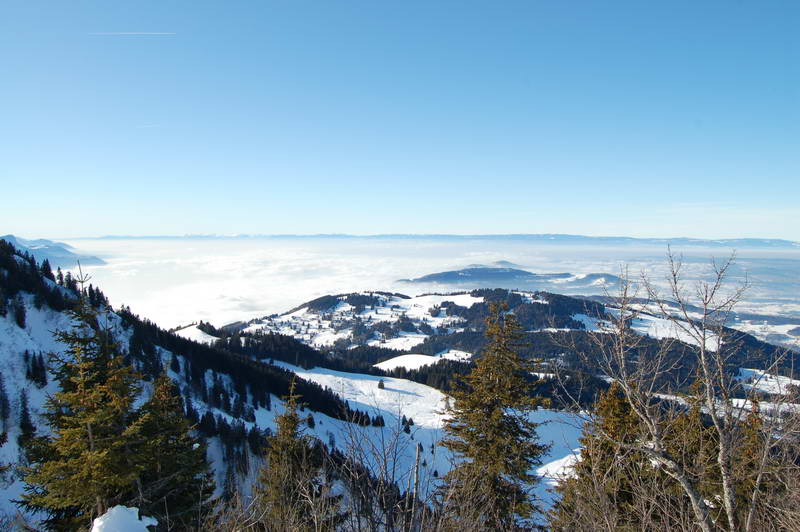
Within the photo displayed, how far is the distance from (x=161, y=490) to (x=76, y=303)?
717 centimetres

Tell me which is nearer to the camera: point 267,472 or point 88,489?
point 88,489

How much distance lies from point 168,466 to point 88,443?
3179 mm

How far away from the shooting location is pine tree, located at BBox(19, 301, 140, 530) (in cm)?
1055

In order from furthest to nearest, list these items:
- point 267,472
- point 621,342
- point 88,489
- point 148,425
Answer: point 267,472
point 148,425
point 88,489
point 621,342

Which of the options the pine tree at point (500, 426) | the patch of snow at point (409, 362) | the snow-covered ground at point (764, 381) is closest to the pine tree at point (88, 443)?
the pine tree at point (500, 426)

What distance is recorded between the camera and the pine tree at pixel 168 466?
1230 centimetres

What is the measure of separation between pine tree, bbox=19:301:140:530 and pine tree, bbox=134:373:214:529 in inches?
27.7

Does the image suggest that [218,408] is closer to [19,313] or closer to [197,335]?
[19,313]

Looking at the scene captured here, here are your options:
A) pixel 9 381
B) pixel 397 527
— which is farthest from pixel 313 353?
pixel 397 527

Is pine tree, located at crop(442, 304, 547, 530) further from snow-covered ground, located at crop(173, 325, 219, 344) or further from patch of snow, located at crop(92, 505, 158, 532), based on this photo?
snow-covered ground, located at crop(173, 325, 219, 344)

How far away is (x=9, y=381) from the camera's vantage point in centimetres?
5116

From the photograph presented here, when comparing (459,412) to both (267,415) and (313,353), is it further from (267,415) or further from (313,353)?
(313,353)

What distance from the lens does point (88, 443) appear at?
1094 cm

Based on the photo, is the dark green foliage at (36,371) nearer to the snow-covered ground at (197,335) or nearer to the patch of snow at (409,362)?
the snow-covered ground at (197,335)
